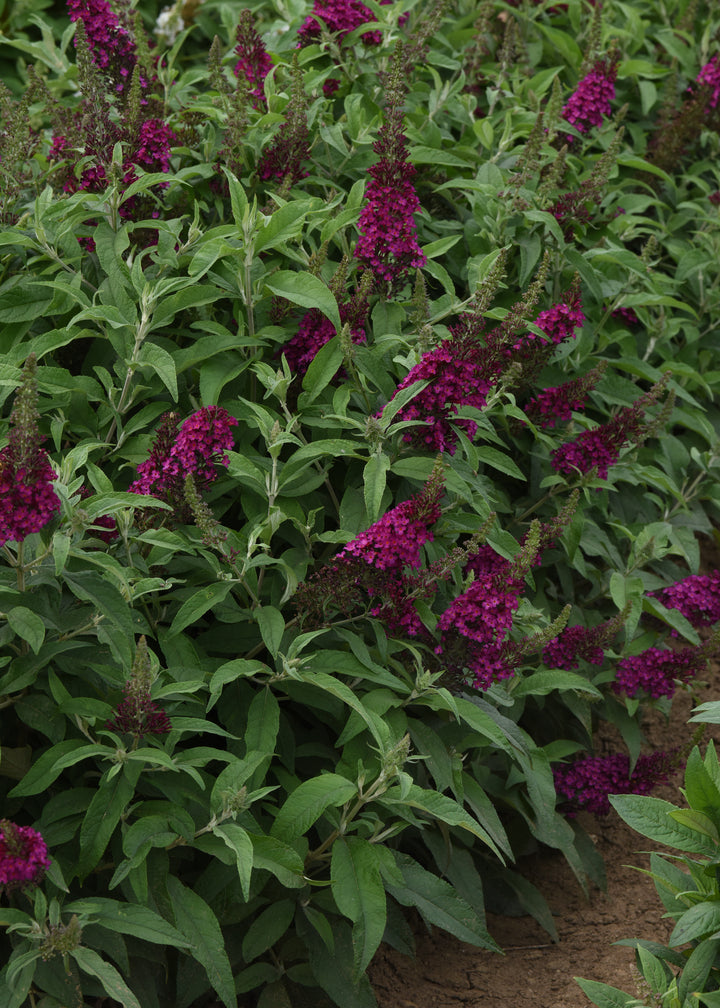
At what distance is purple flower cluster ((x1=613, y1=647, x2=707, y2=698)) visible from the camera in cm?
349

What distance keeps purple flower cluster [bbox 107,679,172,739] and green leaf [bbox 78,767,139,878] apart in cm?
13

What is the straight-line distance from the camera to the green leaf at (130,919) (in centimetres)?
Result: 239

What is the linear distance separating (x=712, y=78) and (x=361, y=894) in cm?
408

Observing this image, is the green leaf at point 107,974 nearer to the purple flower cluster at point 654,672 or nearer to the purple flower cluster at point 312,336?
the purple flower cluster at point 312,336

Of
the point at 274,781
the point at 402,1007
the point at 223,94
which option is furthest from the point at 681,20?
the point at 402,1007

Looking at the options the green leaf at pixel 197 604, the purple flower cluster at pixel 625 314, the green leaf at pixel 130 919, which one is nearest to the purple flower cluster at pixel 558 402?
the purple flower cluster at pixel 625 314

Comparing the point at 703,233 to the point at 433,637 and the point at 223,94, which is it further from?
the point at 433,637

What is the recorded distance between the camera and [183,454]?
106 inches

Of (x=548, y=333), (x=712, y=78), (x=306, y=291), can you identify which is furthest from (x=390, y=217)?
(x=712, y=78)

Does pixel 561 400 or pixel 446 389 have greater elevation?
pixel 446 389

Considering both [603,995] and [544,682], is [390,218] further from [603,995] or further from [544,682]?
[603,995]

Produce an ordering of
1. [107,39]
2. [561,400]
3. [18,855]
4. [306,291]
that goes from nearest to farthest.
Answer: [18,855]
[306,291]
[107,39]
[561,400]

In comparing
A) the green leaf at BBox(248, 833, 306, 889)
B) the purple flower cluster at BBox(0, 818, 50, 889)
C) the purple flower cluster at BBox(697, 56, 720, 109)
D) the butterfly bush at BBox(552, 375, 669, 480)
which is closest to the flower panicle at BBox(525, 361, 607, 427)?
the butterfly bush at BBox(552, 375, 669, 480)

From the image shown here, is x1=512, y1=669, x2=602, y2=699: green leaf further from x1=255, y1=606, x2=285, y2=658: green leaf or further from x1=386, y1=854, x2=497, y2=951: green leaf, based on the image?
x1=255, y1=606, x2=285, y2=658: green leaf
